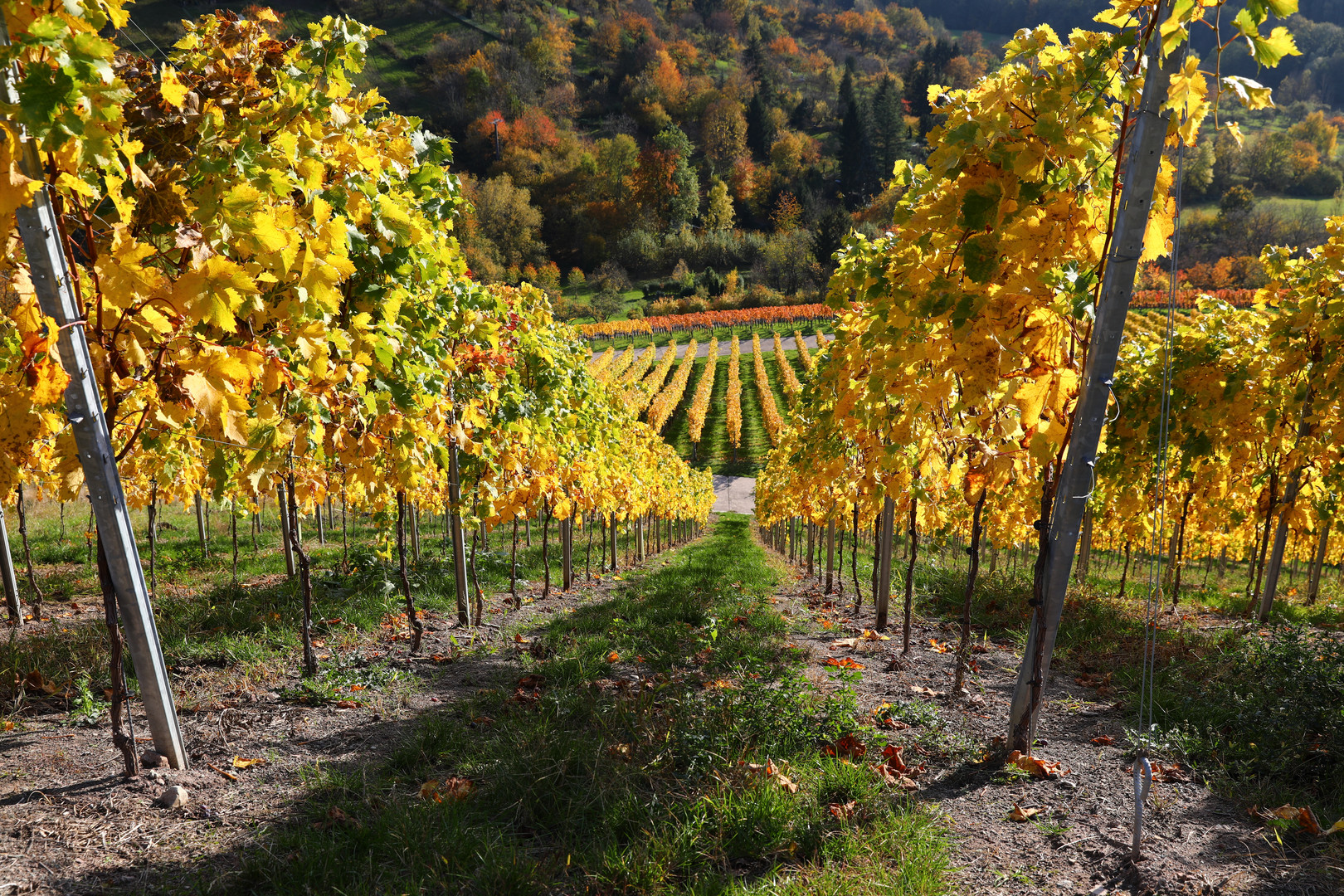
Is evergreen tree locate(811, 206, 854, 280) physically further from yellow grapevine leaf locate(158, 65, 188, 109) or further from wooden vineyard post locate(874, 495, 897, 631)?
yellow grapevine leaf locate(158, 65, 188, 109)

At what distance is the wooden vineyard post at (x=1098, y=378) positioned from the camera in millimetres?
2545

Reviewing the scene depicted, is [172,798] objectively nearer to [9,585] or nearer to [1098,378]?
[1098,378]

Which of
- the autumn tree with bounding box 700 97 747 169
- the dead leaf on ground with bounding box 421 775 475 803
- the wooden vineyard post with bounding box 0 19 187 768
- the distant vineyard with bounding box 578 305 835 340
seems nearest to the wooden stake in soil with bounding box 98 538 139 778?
the wooden vineyard post with bounding box 0 19 187 768

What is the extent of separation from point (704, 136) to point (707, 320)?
191 ft

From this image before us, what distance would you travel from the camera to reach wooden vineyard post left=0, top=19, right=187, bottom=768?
2199 mm

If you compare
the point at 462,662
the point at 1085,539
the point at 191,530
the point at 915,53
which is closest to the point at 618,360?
the point at 191,530

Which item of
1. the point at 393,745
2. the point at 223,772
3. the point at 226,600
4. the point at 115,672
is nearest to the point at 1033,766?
the point at 393,745

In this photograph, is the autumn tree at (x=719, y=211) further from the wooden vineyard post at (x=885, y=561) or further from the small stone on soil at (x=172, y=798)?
the small stone on soil at (x=172, y=798)

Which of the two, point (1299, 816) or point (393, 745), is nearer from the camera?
point (1299, 816)

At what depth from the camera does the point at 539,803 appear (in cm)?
283

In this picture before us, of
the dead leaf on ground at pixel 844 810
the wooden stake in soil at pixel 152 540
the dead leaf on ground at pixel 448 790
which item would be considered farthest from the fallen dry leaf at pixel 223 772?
the wooden stake in soil at pixel 152 540

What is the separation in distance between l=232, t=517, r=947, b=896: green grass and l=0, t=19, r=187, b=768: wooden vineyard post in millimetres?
777

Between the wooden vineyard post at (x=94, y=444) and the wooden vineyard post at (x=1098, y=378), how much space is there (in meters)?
3.65

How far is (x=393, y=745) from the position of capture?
3.48 meters
